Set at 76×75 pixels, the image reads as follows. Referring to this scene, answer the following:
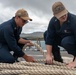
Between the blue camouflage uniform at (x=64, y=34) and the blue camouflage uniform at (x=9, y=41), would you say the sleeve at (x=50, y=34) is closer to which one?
the blue camouflage uniform at (x=64, y=34)

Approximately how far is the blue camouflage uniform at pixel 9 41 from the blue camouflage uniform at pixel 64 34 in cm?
44

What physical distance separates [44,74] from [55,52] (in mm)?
1232

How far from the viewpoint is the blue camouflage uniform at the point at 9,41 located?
3.88 meters

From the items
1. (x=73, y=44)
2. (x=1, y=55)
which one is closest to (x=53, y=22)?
(x=73, y=44)

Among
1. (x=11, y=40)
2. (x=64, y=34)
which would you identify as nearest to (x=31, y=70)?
(x=64, y=34)

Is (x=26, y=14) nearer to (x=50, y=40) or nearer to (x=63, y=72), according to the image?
(x=50, y=40)

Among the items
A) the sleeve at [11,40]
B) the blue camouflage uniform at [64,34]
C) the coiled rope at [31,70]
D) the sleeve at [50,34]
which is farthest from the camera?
the sleeve at [11,40]

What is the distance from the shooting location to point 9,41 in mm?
3879

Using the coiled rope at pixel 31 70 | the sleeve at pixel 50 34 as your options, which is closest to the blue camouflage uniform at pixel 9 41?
the sleeve at pixel 50 34

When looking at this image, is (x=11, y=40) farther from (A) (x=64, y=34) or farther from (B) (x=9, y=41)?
(A) (x=64, y=34)

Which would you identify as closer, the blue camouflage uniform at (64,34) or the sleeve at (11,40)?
the blue camouflage uniform at (64,34)

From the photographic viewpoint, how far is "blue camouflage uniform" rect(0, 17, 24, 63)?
3881 millimetres

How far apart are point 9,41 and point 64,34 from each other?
0.74 metres

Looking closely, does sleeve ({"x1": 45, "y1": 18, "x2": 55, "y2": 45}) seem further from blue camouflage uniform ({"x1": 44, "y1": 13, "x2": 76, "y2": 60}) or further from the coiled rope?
the coiled rope
